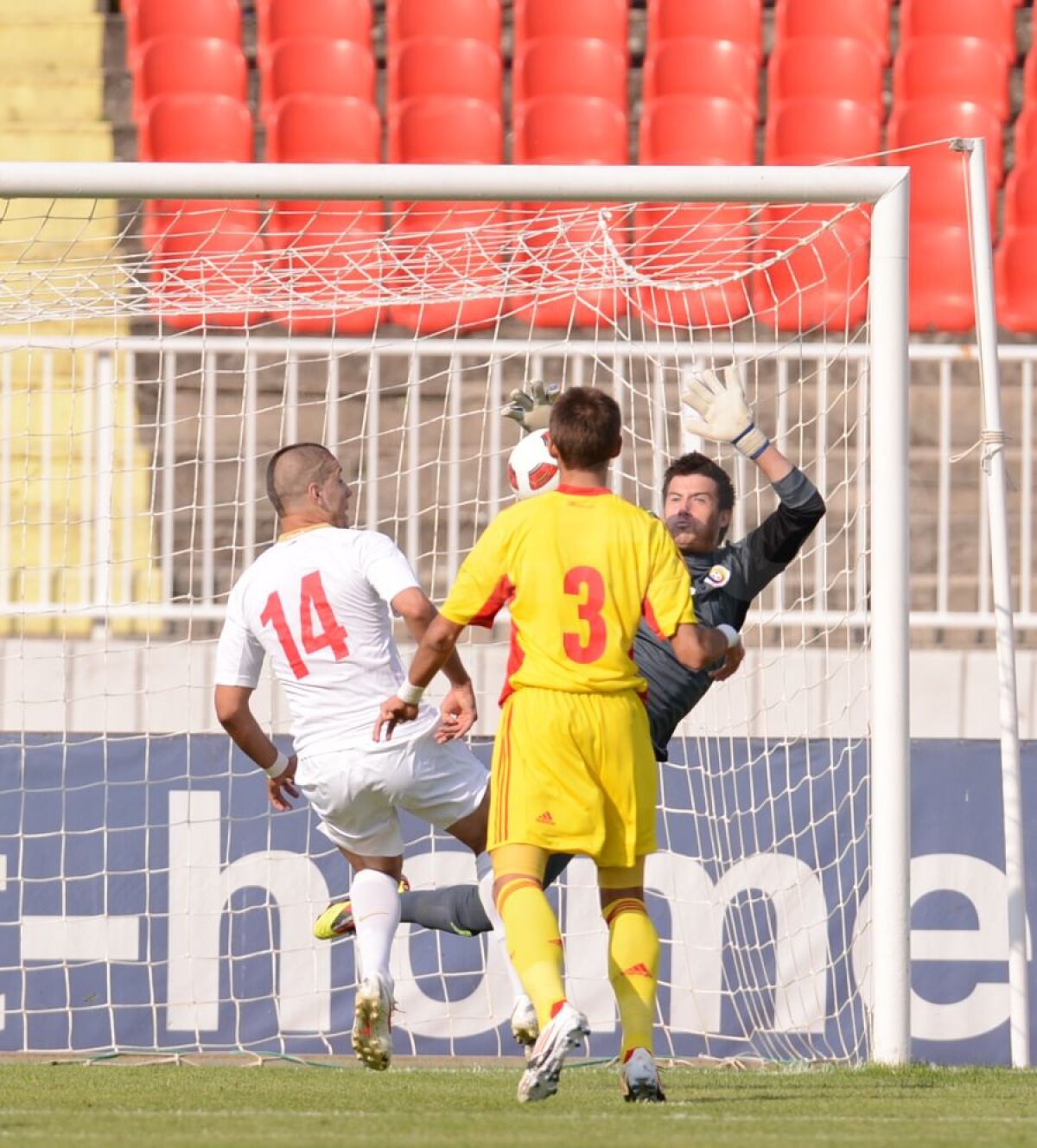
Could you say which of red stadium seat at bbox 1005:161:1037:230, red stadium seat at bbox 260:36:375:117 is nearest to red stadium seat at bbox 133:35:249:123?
red stadium seat at bbox 260:36:375:117

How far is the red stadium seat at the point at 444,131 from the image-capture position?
10102 mm

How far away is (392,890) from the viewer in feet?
17.8

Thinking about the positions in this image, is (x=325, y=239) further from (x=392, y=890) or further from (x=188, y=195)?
(x=392, y=890)

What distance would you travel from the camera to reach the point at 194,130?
1014 centimetres

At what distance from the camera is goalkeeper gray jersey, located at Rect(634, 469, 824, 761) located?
5367 millimetres

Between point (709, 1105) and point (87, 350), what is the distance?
162 inches

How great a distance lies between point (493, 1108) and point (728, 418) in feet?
5.98

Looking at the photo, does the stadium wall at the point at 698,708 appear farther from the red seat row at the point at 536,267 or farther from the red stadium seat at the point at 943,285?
the red stadium seat at the point at 943,285

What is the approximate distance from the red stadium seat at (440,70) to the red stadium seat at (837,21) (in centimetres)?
151

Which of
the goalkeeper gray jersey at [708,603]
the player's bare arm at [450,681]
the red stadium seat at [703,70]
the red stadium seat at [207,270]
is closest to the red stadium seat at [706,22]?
the red stadium seat at [703,70]

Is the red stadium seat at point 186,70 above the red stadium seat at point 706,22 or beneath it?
beneath

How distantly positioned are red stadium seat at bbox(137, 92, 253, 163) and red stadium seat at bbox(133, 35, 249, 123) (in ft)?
0.18

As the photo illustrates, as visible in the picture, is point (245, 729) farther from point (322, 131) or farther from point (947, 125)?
point (947, 125)

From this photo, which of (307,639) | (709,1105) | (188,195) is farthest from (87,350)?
(709,1105)
